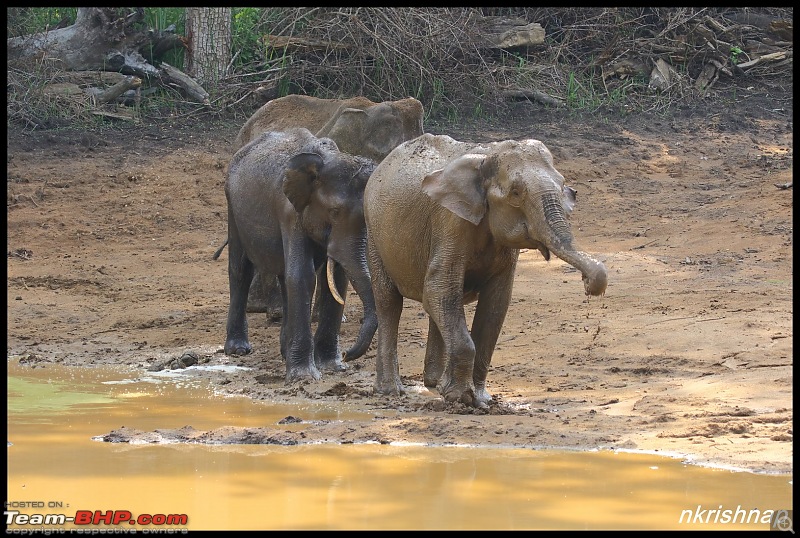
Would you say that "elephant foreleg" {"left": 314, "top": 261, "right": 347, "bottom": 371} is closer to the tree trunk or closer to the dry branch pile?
the dry branch pile

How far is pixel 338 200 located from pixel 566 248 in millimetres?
2436

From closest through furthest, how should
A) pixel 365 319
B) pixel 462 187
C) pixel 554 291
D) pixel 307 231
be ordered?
1. pixel 462 187
2. pixel 365 319
3. pixel 307 231
4. pixel 554 291

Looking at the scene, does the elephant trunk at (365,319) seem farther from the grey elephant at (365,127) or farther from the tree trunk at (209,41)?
the tree trunk at (209,41)

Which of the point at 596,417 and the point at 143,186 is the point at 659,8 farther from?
the point at 596,417

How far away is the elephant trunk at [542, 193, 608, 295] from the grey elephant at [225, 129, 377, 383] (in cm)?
213

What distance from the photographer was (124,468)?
20.8ft

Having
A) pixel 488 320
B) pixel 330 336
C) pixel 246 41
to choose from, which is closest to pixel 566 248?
pixel 488 320

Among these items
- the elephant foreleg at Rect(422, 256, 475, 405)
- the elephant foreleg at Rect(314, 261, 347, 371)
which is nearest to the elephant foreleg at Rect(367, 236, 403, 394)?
the elephant foreleg at Rect(422, 256, 475, 405)

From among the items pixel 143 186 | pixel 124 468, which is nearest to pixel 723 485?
pixel 124 468

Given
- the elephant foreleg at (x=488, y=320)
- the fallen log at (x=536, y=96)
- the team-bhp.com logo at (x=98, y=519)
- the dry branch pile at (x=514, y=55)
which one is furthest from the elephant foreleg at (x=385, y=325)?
the fallen log at (x=536, y=96)

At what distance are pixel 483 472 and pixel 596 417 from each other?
143cm

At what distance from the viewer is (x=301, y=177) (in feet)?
29.8

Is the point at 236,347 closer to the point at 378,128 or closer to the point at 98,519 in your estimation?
the point at 378,128
